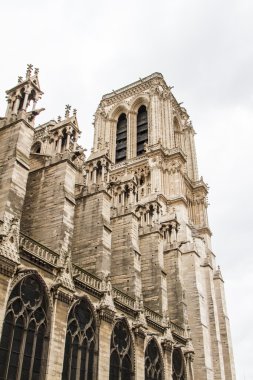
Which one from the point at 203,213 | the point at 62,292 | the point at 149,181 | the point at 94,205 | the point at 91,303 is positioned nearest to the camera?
the point at 62,292

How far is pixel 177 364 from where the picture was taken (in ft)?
87.2

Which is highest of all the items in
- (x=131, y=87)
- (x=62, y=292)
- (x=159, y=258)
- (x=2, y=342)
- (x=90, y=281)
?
(x=131, y=87)

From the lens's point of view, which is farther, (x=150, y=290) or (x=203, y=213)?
(x=203, y=213)

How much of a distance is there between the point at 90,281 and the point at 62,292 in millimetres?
2880

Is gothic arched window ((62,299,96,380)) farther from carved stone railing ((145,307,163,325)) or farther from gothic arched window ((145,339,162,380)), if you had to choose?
carved stone railing ((145,307,163,325))

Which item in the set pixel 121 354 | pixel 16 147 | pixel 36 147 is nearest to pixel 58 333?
pixel 121 354

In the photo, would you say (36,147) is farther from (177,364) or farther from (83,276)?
(177,364)

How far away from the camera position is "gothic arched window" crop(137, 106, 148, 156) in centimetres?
4684

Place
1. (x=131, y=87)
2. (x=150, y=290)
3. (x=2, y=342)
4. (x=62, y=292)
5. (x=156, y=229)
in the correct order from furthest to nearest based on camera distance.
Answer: (x=131, y=87)
(x=156, y=229)
(x=150, y=290)
(x=62, y=292)
(x=2, y=342)

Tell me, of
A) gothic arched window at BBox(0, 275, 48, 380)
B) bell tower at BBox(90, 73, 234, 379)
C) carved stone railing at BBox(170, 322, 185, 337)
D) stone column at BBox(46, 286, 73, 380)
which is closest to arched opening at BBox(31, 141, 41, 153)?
bell tower at BBox(90, 73, 234, 379)

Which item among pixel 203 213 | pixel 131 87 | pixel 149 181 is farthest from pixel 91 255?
pixel 131 87

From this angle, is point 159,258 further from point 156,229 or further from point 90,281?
point 90,281

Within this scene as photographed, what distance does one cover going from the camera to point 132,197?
2872cm

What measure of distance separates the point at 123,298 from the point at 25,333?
750 centimetres
